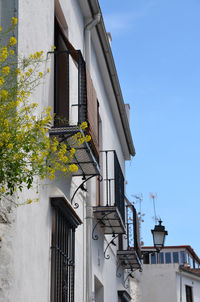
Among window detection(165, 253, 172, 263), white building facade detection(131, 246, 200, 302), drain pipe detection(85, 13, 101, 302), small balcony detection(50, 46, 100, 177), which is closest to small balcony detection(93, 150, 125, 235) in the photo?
drain pipe detection(85, 13, 101, 302)

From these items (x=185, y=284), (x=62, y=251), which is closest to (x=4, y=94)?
(x=62, y=251)

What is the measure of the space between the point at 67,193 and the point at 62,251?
3.26ft

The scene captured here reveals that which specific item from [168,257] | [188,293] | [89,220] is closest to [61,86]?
[89,220]

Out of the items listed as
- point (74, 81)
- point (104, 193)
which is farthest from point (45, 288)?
point (104, 193)

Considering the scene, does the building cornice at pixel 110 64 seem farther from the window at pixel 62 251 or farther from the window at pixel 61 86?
the window at pixel 62 251

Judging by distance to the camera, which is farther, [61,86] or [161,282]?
[161,282]

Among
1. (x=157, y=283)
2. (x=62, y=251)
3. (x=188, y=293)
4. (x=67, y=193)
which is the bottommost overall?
(x=62, y=251)

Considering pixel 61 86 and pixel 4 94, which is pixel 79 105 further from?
pixel 4 94

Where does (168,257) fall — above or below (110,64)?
above

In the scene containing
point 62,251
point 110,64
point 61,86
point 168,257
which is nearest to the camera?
point 62,251

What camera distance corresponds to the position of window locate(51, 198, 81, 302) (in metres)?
7.55

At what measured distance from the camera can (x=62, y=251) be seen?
8031 millimetres

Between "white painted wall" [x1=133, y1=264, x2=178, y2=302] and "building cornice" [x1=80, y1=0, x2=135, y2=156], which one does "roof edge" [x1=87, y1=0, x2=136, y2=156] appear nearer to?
"building cornice" [x1=80, y1=0, x2=135, y2=156]

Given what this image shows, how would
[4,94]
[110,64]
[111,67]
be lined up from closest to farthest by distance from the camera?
[4,94], [110,64], [111,67]
